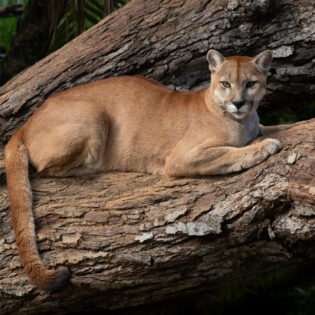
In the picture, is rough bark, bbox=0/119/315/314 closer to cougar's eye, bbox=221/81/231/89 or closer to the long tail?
the long tail

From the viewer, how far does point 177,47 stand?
16.6 ft

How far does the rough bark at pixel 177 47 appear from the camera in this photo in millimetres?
4926

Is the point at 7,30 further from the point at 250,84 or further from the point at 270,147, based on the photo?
the point at 270,147

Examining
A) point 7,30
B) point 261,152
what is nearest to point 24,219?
point 261,152

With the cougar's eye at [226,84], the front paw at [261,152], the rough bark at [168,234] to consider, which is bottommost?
the rough bark at [168,234]

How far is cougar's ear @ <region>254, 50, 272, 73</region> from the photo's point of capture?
160 inches

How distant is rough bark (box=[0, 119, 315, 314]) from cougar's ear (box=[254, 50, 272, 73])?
62 cm

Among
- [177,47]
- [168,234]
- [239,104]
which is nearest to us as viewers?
[168,234]

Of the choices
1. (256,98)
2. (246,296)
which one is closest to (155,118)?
(256,98)

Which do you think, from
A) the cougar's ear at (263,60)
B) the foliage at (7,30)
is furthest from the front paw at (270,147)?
the foliage at (7,30)

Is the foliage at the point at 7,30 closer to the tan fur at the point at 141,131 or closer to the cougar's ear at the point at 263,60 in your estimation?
the tan fur at the point at 141,131

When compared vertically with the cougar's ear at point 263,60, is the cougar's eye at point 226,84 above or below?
below

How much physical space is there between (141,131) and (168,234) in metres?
1.07

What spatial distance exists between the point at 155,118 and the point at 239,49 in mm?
1357
